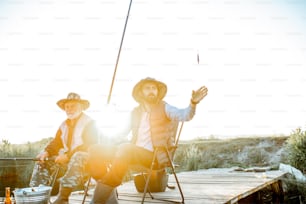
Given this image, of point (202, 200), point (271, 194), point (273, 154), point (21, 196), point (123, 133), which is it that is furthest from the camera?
point (273, 154)

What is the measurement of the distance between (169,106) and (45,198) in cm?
154

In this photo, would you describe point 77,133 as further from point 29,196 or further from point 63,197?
point 29,196

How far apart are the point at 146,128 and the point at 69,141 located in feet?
3.56

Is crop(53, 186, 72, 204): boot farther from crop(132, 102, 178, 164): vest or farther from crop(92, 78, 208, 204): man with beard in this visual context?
crop(132, 102, 178, 164): vest

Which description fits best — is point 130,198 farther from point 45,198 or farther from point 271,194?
point 271,194

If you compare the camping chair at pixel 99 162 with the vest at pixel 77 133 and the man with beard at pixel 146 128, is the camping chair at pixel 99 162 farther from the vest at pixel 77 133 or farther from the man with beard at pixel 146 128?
the vest at pixel 77 133

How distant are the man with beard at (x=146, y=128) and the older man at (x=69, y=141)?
21.4 inches

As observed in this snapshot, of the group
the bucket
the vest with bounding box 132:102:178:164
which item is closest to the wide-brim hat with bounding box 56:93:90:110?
the vest with bounding box 132:102:178:164

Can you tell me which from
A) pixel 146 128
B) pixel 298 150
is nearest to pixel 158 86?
pixel 146 128

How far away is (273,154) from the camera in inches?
472

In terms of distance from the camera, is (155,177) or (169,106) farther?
(155,177)

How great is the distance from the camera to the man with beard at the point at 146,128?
7.99ft

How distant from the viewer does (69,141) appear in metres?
3.73

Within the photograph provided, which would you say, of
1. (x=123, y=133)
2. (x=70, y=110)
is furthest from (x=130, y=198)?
(x=70, y=110)
